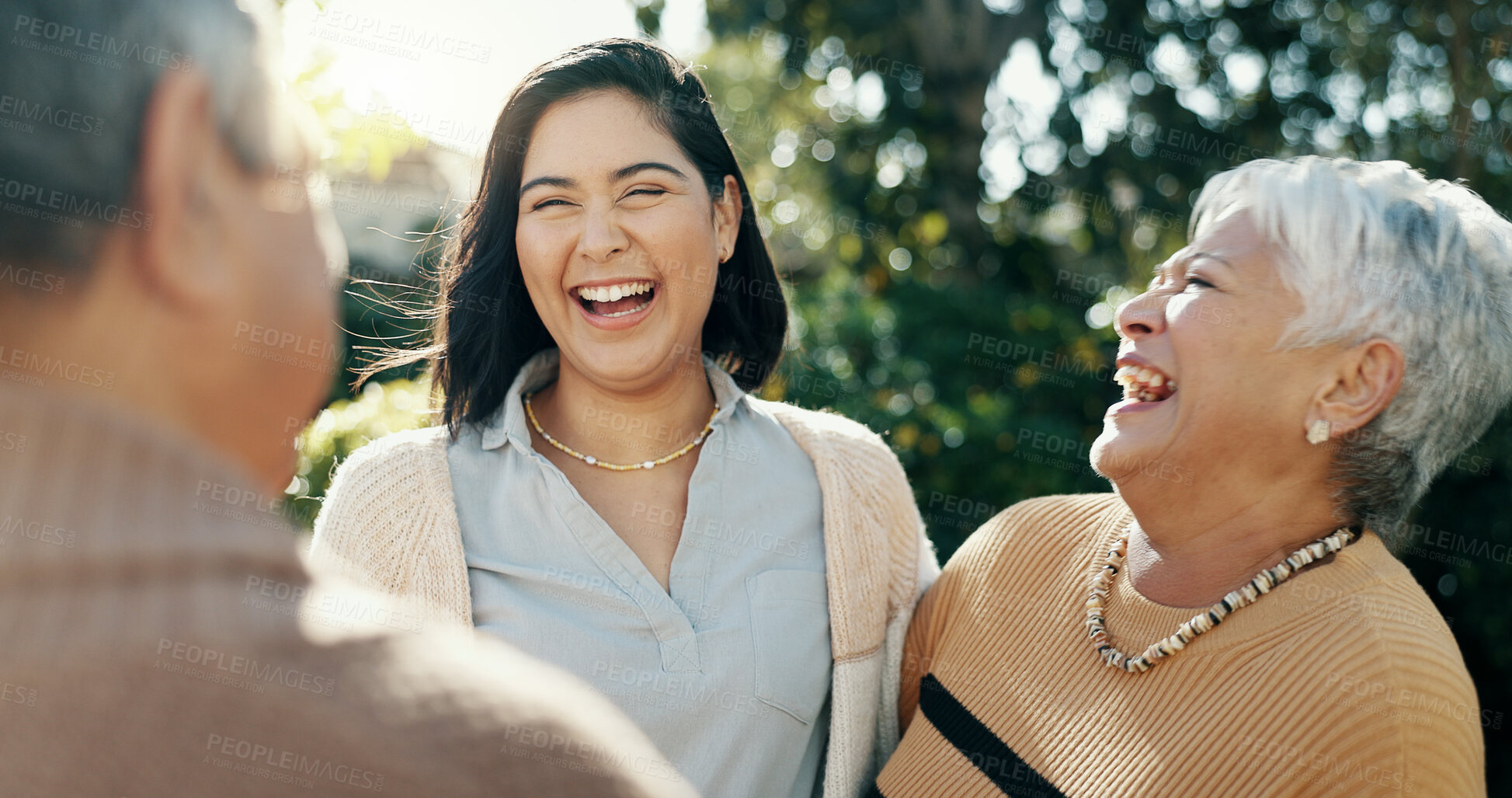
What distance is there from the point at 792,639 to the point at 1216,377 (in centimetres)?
103

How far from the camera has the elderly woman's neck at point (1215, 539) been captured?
1982 millimetres

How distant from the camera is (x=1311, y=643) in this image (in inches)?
70.2

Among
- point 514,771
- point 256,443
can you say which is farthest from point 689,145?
point 514,771

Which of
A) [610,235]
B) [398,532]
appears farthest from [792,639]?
[610,235]

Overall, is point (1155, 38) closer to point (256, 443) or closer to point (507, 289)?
point (507, 289)

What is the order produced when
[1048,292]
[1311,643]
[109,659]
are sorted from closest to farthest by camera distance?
[109,659], [1311,643], [1048,292]

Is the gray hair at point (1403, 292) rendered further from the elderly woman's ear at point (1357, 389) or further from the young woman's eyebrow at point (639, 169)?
the young woman's eyebrow at point (639, 169)

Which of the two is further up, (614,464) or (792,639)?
(614,464)

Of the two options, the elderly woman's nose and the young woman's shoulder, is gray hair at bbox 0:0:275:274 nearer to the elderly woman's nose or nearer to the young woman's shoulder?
the young woman's shoulder

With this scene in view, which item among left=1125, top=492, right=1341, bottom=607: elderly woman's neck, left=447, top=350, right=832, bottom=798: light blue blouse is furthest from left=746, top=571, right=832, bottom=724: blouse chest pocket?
left=1125, top=492, right=1341, bottom=607: elderly woman's neck

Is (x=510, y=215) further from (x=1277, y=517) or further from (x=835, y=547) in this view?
(x=1277, y=517)

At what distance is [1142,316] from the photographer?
211 centimetres

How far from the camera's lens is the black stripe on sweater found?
2021 mm

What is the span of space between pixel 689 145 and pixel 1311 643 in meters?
1.65
